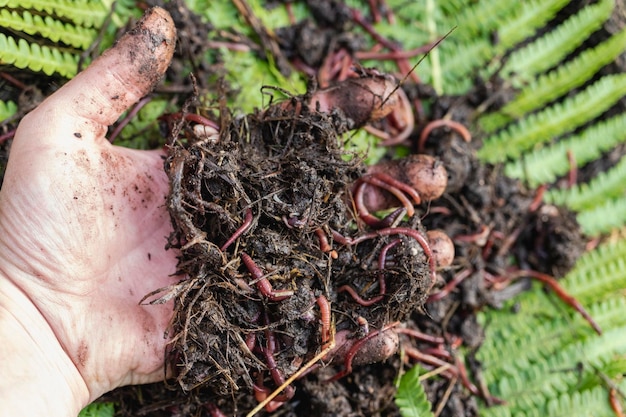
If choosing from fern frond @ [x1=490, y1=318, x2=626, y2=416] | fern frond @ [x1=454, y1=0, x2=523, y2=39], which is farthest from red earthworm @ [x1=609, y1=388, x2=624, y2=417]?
fern frond @ [x1=454, y1=0, x2=523, y2=39]

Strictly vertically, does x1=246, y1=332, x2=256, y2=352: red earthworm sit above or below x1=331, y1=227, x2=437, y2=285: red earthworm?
below

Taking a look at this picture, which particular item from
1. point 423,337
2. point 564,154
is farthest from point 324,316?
point 564,154

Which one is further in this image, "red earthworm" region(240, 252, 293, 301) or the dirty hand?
"red earthworm" region(240, 252, 293, 301)

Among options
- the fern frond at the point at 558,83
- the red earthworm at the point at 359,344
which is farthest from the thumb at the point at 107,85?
the fern frond at the point at 558,83

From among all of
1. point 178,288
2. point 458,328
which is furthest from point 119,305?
point 458,328

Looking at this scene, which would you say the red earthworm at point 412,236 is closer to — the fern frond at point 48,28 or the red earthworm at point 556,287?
the red earthworm at point 556,287

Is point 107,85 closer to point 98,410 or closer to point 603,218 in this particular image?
point 98,410

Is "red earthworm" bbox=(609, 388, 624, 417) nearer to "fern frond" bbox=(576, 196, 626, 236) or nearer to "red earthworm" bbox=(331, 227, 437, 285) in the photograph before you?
"fern frond" bbox=(576, 196, 626, 236)

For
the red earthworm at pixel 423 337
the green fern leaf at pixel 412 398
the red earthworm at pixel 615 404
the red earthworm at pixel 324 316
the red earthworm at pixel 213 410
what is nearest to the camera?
the red earthworm at pixel 324 316
